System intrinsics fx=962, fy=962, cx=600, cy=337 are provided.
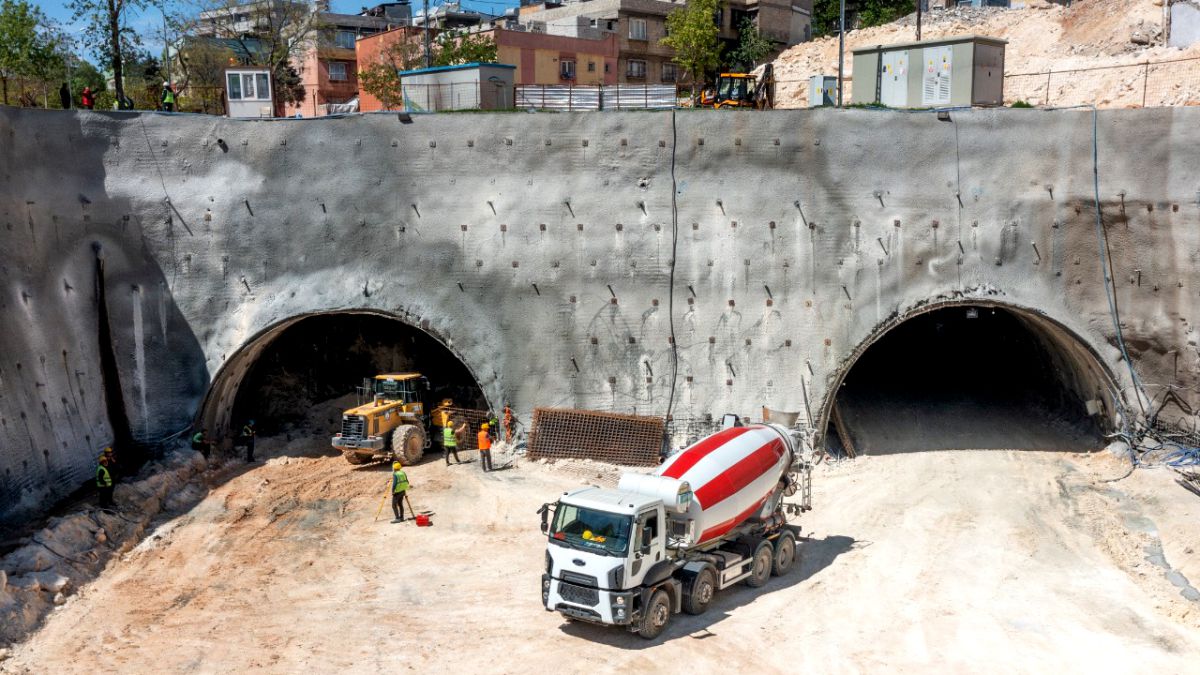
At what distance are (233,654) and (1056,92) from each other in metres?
33.9

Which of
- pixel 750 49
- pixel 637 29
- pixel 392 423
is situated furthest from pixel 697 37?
pixel 392 423

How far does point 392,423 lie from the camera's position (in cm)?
A: 2738

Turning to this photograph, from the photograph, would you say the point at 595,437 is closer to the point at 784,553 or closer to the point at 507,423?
the point at 507,423

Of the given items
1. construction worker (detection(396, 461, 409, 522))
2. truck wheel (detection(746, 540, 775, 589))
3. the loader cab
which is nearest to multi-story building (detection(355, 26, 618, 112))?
the loader cab

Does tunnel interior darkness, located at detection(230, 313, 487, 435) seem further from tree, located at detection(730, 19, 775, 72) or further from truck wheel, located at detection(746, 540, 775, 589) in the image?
tree, located at detection(730, 19, 775, 72)

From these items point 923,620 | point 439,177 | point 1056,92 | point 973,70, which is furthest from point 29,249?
point 1056,92

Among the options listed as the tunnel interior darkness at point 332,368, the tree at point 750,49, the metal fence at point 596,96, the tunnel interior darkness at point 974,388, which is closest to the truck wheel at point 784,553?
the tunnel interior darkness at point 974,388

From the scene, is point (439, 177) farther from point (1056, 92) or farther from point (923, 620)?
point (1056, 92)

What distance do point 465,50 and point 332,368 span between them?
23.8 metres

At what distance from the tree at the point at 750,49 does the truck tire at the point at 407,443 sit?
4321 centimetres

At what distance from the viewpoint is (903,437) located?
91.6ft

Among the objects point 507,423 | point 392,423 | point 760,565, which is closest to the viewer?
point 760,565

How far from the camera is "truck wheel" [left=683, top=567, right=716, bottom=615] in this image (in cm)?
1750

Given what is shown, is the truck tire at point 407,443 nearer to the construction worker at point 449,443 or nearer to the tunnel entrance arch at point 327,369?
the construction worker at point 449,443
